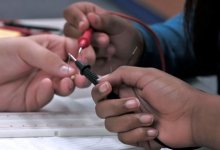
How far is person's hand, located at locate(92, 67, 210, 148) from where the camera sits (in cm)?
53

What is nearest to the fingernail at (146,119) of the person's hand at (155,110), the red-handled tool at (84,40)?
the person's hand at (155,110)

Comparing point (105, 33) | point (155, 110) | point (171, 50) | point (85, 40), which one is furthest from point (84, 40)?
point (171, 50)

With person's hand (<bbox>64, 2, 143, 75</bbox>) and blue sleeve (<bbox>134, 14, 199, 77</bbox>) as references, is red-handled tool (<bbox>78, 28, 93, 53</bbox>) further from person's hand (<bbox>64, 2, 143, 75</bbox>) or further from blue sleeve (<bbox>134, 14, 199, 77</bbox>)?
blue sleeve (<bbox>134, 14, 199, 77</bbox>)

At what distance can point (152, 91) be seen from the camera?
546 millimetres

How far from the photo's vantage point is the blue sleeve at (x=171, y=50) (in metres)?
0.92

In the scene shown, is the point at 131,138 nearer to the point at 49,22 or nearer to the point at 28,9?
the point at 49,22

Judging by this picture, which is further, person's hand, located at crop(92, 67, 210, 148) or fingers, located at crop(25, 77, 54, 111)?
fingers, located at crop(25, 77, 54, 111)

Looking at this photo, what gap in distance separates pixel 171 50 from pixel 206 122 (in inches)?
18.3

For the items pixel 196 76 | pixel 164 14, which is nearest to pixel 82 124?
pixel 196 76

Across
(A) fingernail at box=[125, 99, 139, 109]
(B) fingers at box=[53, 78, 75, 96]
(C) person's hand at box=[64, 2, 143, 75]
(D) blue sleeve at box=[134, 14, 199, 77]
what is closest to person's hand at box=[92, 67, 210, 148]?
(A) fingernail at box=[125, 99, 139, 109]

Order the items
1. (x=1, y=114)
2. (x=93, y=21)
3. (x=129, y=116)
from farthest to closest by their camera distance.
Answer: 1. (x=93, y=21)
2. (x=1, y=114)
3. (x=129, y=116)

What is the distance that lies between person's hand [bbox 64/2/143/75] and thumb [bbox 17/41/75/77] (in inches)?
4.6

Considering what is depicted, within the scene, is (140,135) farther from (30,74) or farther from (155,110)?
(30,74)

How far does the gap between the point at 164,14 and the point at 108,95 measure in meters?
1.70
